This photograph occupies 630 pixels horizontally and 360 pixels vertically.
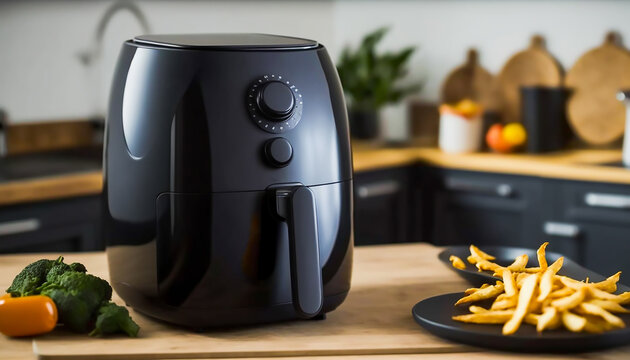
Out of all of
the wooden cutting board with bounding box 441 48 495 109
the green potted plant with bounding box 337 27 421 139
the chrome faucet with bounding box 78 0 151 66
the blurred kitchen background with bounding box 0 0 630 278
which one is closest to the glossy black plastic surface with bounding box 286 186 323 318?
the blurred kitchen background with bounding box 0 0 630 278

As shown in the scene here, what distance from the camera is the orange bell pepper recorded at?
966 millimetres

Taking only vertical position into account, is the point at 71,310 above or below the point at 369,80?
below

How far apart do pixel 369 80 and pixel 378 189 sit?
1.87 ft

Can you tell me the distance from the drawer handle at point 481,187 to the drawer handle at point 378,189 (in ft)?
0.63

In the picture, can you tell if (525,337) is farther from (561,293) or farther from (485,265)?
(485,265)

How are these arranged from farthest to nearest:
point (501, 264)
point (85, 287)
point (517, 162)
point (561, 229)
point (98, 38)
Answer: point (98, 38)
point (517, 162)
point (561, 229)
point (501, 264)
point (85, 287)

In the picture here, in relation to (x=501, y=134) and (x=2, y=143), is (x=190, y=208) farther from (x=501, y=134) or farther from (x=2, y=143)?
(x=501, y=134)

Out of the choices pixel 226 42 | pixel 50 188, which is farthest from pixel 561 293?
pixel 50 188

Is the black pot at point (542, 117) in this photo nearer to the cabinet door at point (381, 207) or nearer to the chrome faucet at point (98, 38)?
the cabinet door at point (381, 207)

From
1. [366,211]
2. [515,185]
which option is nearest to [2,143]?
[366,211]

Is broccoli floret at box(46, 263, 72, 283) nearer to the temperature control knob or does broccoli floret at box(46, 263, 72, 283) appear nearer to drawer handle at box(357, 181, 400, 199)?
the temperature control knob

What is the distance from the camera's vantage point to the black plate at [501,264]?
1.16 metres

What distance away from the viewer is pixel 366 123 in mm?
3543

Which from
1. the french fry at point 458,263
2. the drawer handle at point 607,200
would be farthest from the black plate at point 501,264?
the drawer handle at point 607,200
